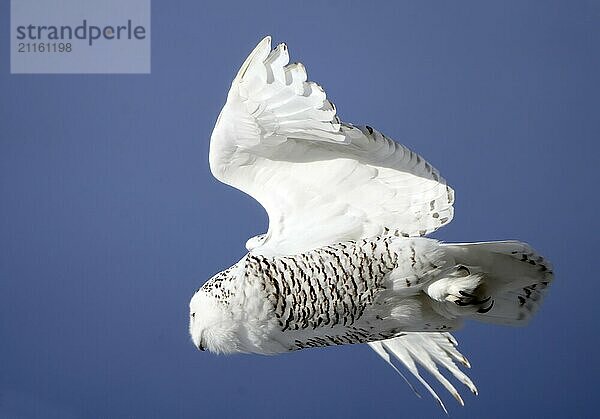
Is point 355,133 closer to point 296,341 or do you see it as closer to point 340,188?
point 340,188

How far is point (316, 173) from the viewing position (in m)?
1.42

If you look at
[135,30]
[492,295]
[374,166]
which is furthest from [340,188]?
[135,30]

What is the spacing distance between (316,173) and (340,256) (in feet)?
0.56

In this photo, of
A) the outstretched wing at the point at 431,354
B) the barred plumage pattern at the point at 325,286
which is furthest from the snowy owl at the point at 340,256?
the outstretched wing at the point at 431,354

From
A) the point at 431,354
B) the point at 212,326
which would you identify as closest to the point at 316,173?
the point at 212,326

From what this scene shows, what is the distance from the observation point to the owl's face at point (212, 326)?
4.29ft

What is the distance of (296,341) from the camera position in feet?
4.39

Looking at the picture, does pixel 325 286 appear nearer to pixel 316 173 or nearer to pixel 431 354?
pixel 316 173

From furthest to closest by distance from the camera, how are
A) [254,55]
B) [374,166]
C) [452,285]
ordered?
[374,166] < [452,285] < [254,55]

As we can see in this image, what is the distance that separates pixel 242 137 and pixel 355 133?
0.17m

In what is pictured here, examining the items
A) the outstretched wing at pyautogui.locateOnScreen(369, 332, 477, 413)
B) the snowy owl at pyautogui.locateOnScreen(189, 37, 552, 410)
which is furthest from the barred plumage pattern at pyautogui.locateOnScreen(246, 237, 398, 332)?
the outstretched wing at pyautogui.locateOnScreen(369, 332, 477, 413)

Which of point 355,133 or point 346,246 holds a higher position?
point 355,133

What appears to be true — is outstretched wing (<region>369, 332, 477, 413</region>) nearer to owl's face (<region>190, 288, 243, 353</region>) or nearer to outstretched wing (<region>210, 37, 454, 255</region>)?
outstretched wing (<region>210, 37, 454, 255</region>)

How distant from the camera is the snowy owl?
4.13 ft
